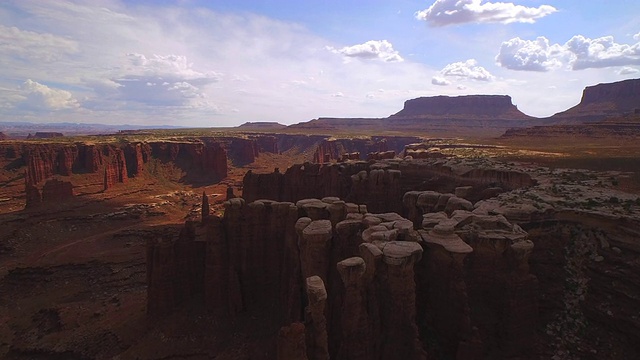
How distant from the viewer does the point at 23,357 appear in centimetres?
2825

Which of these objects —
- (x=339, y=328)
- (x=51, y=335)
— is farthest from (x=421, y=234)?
(x=51, y=335)

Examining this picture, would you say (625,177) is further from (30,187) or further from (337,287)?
(30,187)

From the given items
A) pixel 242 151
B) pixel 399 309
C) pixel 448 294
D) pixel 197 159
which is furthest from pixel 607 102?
pixel 399 309

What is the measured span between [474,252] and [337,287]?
758 cm

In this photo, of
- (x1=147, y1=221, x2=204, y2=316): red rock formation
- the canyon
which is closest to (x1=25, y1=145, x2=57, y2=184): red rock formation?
the canyon

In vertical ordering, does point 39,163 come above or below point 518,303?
above

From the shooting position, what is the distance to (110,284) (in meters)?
41.7

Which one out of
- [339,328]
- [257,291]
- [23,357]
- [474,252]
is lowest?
[23,357]

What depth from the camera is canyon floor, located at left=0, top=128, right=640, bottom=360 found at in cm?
2552

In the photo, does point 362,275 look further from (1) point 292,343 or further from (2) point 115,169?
(2) point 115,169

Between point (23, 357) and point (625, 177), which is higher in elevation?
point (625, 177)

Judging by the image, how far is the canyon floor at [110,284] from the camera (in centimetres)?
2552

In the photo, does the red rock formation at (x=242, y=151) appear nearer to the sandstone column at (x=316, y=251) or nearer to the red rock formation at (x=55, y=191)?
the red rock formation at (x=55, y=191)

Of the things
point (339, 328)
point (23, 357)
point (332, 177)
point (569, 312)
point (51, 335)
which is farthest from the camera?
point (332, 177)
